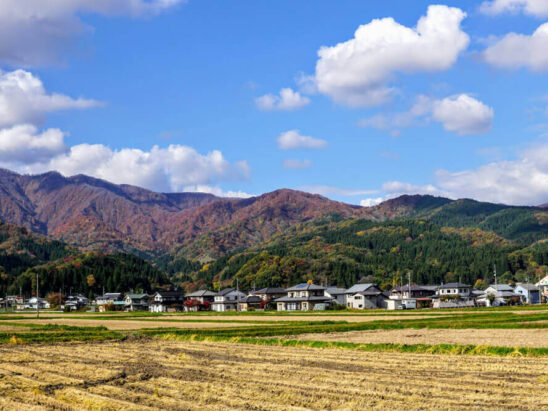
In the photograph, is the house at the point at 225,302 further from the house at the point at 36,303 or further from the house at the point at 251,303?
the house at the point at 36,303

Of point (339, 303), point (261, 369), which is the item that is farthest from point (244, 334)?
point (339, 303)

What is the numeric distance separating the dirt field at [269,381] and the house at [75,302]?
4954 inches

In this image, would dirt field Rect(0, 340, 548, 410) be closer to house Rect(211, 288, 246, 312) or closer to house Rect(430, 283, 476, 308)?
house Rect(430, 283, 476, 308)

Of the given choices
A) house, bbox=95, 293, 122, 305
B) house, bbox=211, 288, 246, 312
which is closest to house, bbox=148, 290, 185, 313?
house, bbox=211, 288, 246, 312

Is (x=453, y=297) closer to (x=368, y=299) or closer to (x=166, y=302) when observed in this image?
(x=368, y=299)

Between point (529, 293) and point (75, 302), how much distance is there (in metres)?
121

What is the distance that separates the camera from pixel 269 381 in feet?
62.6

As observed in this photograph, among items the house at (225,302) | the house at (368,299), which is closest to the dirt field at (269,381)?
the house at (368,299)

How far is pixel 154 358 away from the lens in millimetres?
26438

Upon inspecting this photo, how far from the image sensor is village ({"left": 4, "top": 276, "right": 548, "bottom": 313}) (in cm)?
11469

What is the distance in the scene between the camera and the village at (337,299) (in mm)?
114688

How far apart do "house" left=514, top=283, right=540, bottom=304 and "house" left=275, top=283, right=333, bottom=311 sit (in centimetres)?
4801

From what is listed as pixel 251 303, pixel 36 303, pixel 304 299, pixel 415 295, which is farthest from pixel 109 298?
pixel 415 295

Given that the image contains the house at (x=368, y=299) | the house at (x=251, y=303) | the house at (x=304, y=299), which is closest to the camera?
the house at (x=304, y=299)
